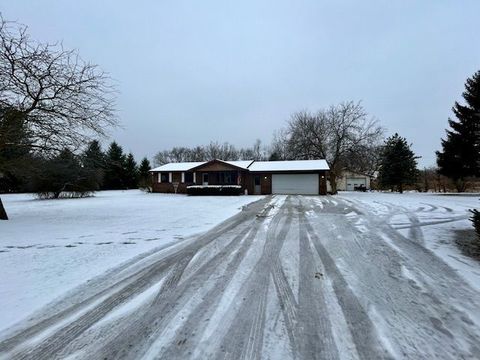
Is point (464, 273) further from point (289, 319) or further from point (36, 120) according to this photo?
point (36, 120)

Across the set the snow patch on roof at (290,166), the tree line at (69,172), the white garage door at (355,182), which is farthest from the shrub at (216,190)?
the white garage door at (355,182)

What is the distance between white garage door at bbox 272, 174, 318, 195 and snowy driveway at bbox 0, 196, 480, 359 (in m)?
23.9

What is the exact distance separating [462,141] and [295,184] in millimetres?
15830

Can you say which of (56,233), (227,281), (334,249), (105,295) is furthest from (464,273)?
(56,233)

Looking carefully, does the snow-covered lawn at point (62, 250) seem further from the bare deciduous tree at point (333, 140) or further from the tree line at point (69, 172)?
the bare deciduous tree at point (333, 140)

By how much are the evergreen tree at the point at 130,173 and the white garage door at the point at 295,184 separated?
2875cm

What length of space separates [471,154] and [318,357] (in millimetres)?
31096

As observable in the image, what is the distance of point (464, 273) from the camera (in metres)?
4.98

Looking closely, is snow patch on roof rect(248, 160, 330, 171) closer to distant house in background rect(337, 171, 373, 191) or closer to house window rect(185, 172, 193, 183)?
house window rect(185, 172, 193, 183)

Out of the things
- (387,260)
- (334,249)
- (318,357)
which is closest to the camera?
(318,357)

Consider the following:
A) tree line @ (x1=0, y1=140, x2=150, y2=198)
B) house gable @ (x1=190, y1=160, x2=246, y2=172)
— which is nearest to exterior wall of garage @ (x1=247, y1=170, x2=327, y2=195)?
house gable @ (x1=190, y1=160, x2=246, y2=172)

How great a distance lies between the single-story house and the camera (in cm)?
3009

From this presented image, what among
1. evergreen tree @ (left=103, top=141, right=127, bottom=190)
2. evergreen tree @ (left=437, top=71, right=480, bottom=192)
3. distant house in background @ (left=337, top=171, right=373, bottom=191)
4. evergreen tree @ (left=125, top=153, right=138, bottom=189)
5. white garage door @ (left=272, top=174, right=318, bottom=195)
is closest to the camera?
evergreen tree @ (left=437, top=71, right=480, bottom=192)

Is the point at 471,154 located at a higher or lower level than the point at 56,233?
higher
